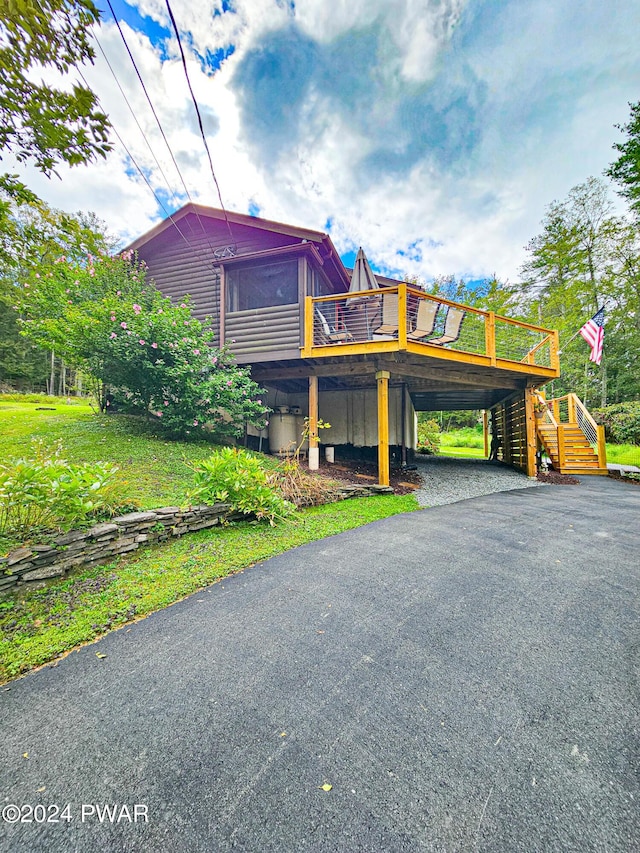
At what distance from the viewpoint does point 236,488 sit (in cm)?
422

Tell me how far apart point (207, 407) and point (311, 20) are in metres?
7.79

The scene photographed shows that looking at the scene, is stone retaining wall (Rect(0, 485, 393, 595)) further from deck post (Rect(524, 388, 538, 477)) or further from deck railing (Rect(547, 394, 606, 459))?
deck railing (Rect(547, 394, 606, 459))

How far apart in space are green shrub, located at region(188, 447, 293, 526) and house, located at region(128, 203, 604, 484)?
8.87 feet

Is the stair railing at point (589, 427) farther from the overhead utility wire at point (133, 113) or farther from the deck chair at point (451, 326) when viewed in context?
the overhead utility wire at point (133, 113)

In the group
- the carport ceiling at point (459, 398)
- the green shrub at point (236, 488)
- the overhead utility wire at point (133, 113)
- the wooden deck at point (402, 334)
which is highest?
the overhead utility wire at point (133, 113)

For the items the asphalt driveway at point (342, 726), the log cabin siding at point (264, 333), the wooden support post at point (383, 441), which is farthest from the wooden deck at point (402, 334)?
the asphalt driveway at point (342, 726)

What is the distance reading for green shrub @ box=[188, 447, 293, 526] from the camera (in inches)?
165

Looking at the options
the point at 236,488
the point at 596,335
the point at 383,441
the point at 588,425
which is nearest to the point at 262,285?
the point at 383,441

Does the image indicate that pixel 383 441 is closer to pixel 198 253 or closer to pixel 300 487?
pixel 300 487

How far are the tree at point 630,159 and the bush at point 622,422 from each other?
7.53 meters

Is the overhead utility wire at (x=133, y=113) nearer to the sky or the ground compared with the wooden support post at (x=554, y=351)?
nearer to the sky

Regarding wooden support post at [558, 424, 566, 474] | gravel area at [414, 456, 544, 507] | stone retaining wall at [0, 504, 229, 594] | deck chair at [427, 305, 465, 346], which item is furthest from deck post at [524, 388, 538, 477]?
stone retaining wall at [0, 504, 229, 594]

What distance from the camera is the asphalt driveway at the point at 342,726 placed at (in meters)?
1.12

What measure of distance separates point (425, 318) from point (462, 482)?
12.5 ft
